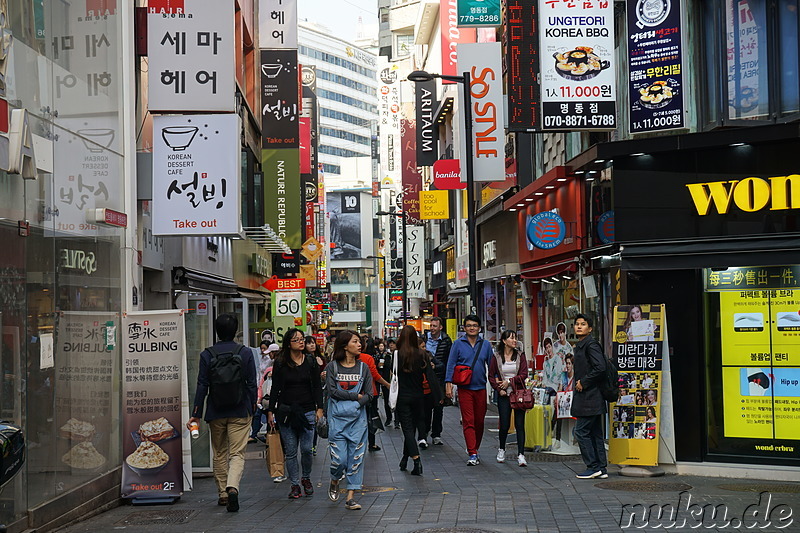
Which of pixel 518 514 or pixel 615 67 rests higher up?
pixel 615 67

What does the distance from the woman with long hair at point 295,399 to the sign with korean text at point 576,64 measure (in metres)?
5.90

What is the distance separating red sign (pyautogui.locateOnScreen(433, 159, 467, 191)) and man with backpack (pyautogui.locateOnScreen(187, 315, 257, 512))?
22011 millimetres

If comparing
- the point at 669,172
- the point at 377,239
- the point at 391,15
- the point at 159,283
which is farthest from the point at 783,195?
the point at 377,239

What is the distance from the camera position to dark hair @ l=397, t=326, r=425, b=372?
1423 cm

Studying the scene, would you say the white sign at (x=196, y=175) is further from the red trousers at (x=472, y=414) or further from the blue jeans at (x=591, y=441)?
the blue jeans at (x=591, y=441)

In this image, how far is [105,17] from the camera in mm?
12891

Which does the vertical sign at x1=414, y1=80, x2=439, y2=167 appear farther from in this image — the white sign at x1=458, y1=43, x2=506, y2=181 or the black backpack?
the black backpack

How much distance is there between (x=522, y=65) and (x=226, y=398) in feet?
31.8

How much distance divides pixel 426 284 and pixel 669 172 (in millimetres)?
52251

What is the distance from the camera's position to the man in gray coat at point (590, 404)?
13.0 m

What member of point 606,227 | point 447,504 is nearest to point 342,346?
point 447,504

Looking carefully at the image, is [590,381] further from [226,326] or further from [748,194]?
[226,326]

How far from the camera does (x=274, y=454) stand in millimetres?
13195

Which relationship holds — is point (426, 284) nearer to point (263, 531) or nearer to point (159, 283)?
point (159, 283)
